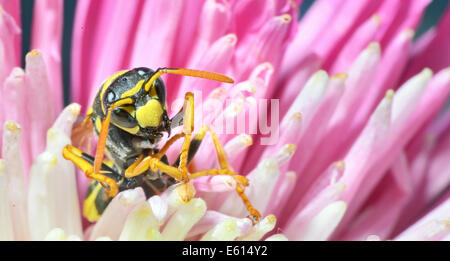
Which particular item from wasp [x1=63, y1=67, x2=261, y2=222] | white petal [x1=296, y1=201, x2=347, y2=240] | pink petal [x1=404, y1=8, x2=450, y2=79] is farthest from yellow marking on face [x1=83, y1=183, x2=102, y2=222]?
pink petal [x1=404, y1=8, x2=450, y2=79]

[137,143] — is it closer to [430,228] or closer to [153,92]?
[153,92]

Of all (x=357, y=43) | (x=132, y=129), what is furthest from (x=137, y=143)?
(x=357, y=43)

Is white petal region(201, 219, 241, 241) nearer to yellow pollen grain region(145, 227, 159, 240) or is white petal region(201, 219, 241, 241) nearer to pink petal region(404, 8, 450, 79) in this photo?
yellow pollen grain region(145, 227, 159, 240)

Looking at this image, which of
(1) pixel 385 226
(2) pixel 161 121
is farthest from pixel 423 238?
Answer: (2) pixel 161 121

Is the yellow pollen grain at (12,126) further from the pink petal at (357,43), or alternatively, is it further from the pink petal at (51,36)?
the pink petal at (357,43)

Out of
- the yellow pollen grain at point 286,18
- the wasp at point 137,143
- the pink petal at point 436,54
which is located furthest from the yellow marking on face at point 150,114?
the pink petal at point 436,54
